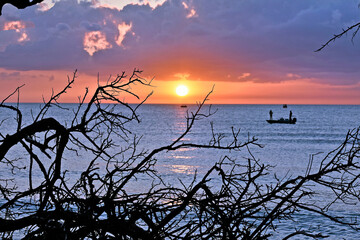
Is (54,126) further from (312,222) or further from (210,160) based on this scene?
(210,160)

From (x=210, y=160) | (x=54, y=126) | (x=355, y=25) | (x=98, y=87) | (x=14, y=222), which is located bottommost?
(x=210, y=160)

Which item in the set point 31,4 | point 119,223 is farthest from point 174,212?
point 31,4

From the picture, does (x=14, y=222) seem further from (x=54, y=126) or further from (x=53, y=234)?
(x=54, y=126)

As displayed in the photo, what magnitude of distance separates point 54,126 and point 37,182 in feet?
73.7

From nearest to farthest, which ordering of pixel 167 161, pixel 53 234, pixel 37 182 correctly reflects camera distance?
pixel 53 234 → pixel 37 182 → pixel 167 161

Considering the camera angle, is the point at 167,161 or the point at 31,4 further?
the point at 167,161

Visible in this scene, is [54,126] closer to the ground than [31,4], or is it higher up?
closer to the ground

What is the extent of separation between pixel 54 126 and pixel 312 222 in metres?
15.2

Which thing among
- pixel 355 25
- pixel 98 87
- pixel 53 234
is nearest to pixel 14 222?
pixel 53 234

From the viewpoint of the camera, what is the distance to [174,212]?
112 inches

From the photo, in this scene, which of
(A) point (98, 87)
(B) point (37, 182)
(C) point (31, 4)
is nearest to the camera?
(A) point (98, 87)

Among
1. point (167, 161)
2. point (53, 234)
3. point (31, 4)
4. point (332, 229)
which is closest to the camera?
point (53, 234)

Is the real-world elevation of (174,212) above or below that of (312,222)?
above

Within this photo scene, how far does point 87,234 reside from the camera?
271 centimetres
